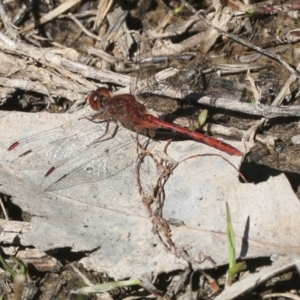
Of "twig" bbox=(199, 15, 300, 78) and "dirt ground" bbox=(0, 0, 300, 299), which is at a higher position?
"twig" bbox=(199, 15, 300, 78)

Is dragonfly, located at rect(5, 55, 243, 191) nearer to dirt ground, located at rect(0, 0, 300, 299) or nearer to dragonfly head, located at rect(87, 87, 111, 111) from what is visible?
dragonfly head, located at rect(87, 87, 111, 111)

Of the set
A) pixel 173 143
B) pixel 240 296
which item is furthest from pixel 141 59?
pixel 240 296

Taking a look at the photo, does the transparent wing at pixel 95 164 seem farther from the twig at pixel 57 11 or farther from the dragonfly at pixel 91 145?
the twig at pixel 57 11

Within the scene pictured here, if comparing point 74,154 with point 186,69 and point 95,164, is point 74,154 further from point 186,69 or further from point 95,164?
point 186,69

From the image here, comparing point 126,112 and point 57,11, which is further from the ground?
point 57,11

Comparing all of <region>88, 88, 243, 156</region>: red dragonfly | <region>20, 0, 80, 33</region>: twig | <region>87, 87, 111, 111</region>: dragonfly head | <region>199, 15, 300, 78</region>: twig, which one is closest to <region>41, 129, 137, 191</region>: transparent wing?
<region>88, 88, 243, 156</region>: red dragonfly

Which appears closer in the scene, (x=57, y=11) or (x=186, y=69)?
(x=186, y=69)

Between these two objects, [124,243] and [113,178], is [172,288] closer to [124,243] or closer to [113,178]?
[124,243]

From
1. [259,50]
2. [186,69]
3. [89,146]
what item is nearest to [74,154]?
[89,146]

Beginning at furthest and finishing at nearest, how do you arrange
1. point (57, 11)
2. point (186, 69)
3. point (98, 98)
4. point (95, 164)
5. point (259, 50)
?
point (57, 11)
point (186, 69)
point (259, 50)
point (98, 98)
point (95, 164)
